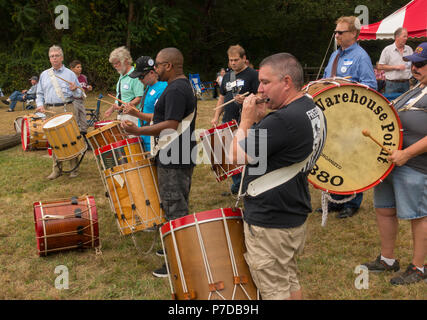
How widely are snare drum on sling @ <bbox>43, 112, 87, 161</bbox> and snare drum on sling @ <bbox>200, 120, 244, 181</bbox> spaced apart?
2412 millimetres

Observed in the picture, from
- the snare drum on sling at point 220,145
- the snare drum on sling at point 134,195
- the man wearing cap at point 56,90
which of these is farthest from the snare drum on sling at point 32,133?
the snare drum on sling at point 134,195

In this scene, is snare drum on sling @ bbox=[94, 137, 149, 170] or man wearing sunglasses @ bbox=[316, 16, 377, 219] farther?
man wearing sunglasses @ bbox=[316, 16, 377, 219]

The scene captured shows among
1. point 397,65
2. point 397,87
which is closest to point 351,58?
point 397,65

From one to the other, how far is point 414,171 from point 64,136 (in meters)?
5.01

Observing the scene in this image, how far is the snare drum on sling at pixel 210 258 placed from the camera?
245 cm

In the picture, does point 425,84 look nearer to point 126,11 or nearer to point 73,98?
point 73,98

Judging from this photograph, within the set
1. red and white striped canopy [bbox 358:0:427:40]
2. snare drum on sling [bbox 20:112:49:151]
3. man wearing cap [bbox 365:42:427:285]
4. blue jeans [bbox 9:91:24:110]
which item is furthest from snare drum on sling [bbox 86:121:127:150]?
blue jeans [bbox 9:91:24:110]

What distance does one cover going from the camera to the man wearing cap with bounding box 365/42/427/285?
3.29 m

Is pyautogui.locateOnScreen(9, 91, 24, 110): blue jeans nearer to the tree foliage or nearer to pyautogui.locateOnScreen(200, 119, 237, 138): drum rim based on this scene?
the tree foliage

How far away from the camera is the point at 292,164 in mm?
2361

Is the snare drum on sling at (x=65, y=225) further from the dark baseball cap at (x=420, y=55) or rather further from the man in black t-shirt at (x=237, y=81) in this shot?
the dark baseball cap at (x=420, y=55)

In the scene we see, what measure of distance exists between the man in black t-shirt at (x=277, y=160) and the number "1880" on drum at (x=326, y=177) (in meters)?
1.12
